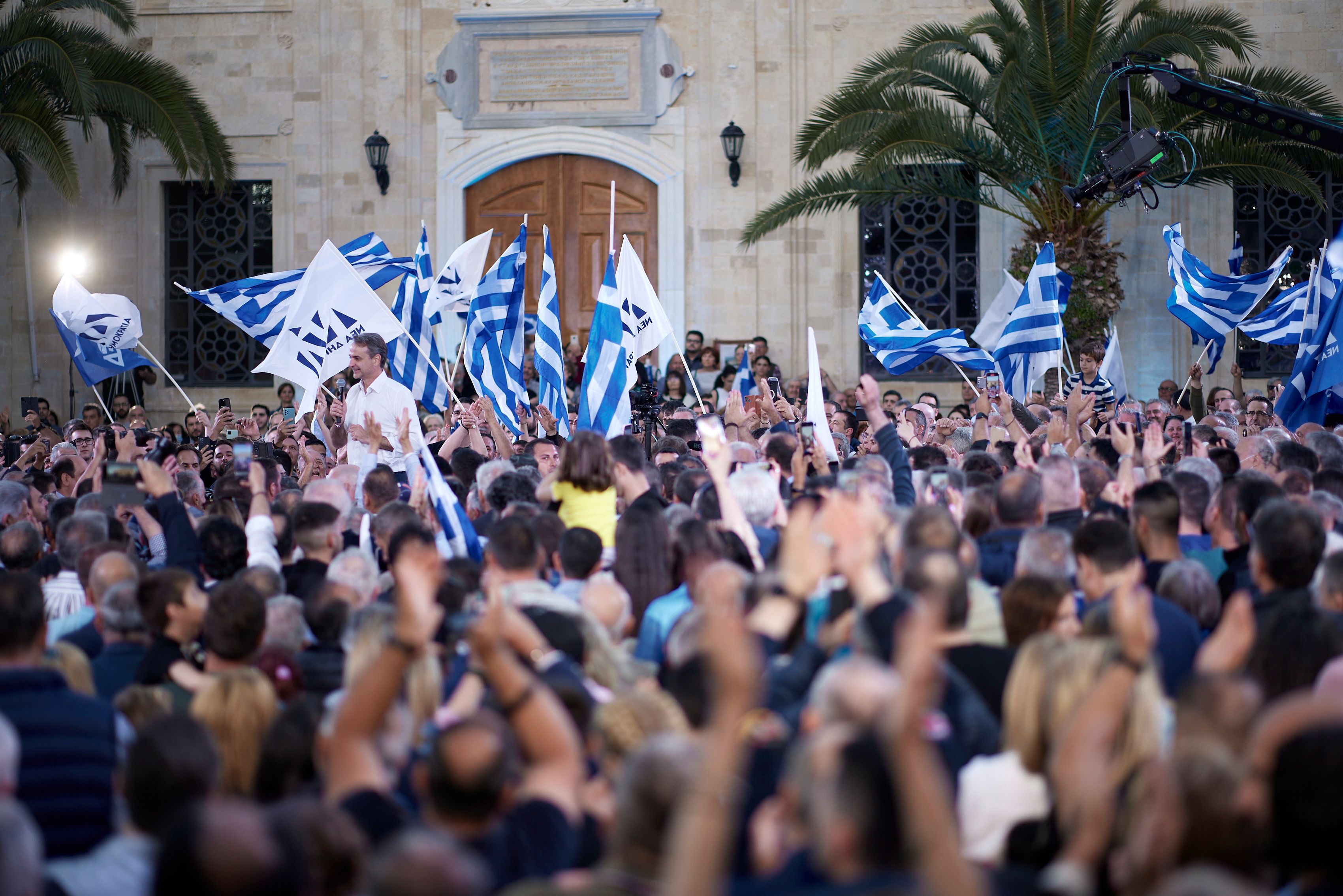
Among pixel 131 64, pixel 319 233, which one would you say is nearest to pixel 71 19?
pixel 131 64

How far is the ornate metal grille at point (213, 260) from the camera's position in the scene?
2006 centimetres

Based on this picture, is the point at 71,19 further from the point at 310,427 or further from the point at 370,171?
the point at 310,427

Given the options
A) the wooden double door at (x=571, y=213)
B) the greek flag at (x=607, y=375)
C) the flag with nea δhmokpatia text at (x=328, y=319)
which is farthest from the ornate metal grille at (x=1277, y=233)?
the flag with nea δhmokpatia text at (x=328, y=319)

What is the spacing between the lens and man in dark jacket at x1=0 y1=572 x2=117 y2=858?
367cm

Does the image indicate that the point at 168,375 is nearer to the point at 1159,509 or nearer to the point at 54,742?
the point at 54,742

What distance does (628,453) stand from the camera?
7465mm

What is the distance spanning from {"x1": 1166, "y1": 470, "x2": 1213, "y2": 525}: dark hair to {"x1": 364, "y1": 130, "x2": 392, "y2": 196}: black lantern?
1455 cm

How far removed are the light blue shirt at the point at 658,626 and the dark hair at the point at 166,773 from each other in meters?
2.09

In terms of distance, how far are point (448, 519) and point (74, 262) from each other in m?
15.0

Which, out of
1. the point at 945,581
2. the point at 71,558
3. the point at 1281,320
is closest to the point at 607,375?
the point at 71,558

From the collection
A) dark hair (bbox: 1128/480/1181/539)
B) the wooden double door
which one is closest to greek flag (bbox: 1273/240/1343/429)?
dark hair (bbox: 1128/480/1181/539)

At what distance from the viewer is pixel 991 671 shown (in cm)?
413

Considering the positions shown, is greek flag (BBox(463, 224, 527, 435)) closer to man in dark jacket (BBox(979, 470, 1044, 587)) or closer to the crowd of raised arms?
the crowd of raised arms

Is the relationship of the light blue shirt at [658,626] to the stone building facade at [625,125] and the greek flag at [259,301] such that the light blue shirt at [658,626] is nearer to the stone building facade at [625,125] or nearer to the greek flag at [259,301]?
the greek flag at [259,301]
